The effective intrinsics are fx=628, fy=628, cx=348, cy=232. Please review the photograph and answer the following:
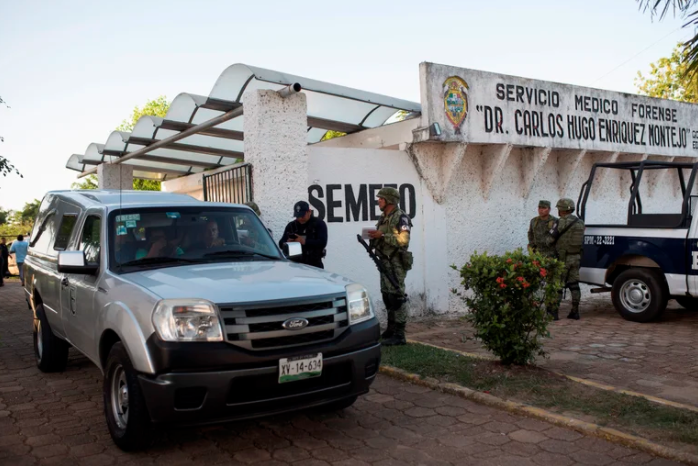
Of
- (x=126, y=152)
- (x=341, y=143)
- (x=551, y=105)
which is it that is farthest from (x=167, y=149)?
(x=551, y=105)

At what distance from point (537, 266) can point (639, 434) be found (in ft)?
5.72

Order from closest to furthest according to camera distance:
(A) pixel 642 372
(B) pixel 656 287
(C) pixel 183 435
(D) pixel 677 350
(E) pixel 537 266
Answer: (C) pixel 183 435, (E) pixel 537 266, (A) pixel 642 372, (D) pixel 677 350, (B) pixel 656 287

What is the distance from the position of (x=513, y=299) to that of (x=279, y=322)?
8.34 feet

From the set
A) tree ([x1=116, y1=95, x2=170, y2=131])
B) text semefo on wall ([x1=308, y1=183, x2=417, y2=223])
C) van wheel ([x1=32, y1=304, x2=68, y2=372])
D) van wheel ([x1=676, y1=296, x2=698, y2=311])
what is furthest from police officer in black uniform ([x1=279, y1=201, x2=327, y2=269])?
tree ([x1=116, y1=95, x2=170, y2=131])

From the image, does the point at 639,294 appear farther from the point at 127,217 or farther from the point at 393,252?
the point at 127,217

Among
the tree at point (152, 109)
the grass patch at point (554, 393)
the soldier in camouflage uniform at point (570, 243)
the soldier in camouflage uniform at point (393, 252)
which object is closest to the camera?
the grass patch at point (554, 393)

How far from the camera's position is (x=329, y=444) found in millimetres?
4344

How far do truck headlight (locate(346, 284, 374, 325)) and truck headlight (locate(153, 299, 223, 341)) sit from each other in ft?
3.28

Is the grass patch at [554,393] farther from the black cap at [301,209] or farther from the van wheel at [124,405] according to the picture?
the van wheel at [124,405]

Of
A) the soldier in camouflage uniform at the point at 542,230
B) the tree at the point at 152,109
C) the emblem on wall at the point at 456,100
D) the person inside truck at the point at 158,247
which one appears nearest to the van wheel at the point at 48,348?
the person inside truck at the point at 158,247

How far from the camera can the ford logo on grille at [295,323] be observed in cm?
401

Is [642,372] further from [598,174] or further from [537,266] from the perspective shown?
[598,174]

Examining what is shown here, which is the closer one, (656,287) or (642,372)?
(642,372)

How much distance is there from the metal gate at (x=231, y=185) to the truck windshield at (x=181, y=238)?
307cm
